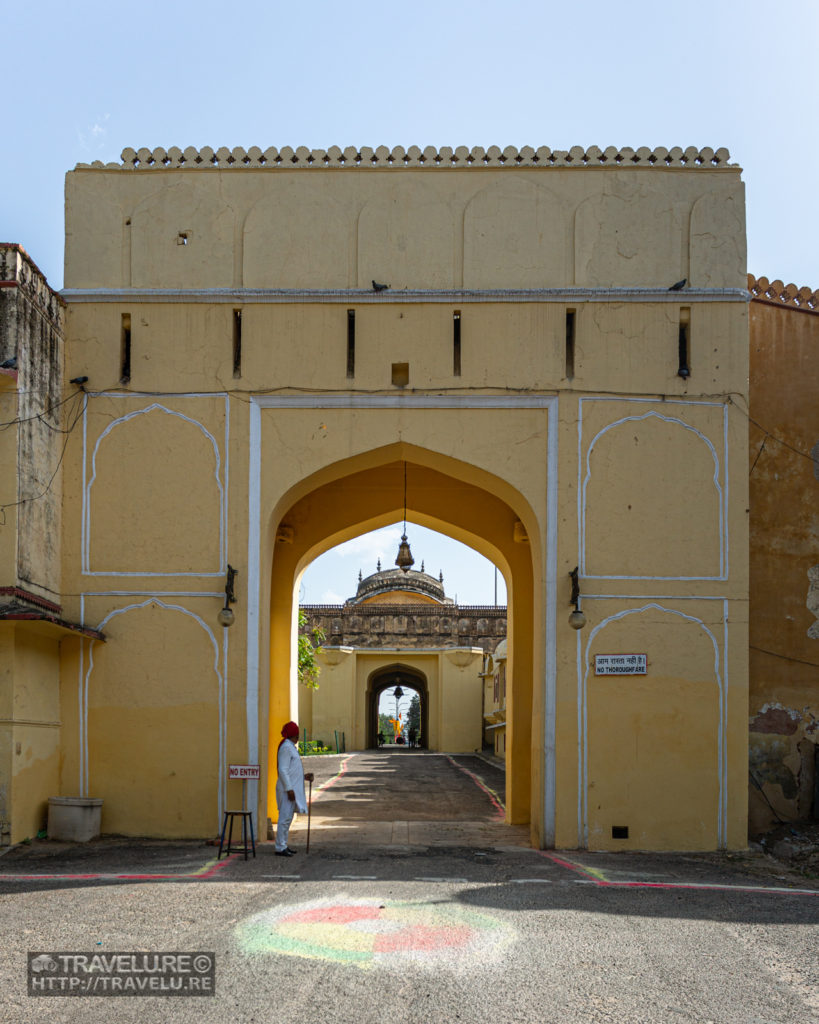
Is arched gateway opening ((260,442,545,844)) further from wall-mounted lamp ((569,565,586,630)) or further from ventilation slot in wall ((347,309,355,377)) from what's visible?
wall-mounted lamp ((569,565,586,630))

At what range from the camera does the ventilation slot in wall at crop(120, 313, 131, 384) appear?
1208 centimetres

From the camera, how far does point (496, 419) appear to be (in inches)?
474

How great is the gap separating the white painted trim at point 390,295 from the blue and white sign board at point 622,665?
13.3 feet

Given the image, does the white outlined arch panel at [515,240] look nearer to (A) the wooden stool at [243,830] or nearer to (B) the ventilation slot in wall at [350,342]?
(B) the ventilation slot in wall at [350,342]

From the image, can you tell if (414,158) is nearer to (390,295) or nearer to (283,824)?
(390,295)

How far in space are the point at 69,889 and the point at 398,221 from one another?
26.0 feet

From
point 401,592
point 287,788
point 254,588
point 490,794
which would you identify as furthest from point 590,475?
point 401,592

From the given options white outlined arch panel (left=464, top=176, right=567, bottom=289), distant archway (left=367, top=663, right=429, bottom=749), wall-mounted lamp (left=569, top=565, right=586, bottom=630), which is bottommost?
distant archway (left=367, top=663, right=429, bottom=749)

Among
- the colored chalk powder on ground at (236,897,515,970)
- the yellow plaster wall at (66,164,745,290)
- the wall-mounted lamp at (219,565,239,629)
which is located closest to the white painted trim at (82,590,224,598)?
the wall-mounted lamp at (219,565,239,629)

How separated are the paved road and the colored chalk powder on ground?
18 millimetres

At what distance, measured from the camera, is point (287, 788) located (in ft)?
35.9

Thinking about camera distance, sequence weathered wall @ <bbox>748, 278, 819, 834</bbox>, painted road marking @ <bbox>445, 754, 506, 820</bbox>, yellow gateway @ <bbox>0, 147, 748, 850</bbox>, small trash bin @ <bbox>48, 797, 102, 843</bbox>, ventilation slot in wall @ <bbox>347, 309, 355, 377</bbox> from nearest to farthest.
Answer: small trash bin @ <bbox>48, 797, 102, 843</bbox>
yellow gateway @ <bbox>0, 147, 748, 850</bbox>
ventilation slot in wall @ <bbox>347, 309, 355, 377</bbox>
weathered wall @ <bbox>748, 278, 819, 834</bbox>
painted road marking @ <bbox>445, 754, 506, 820</bbox>

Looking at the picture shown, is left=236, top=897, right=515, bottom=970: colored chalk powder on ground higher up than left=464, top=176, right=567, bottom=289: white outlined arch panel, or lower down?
lower down

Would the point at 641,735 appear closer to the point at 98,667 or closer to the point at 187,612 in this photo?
the point at 187,612
